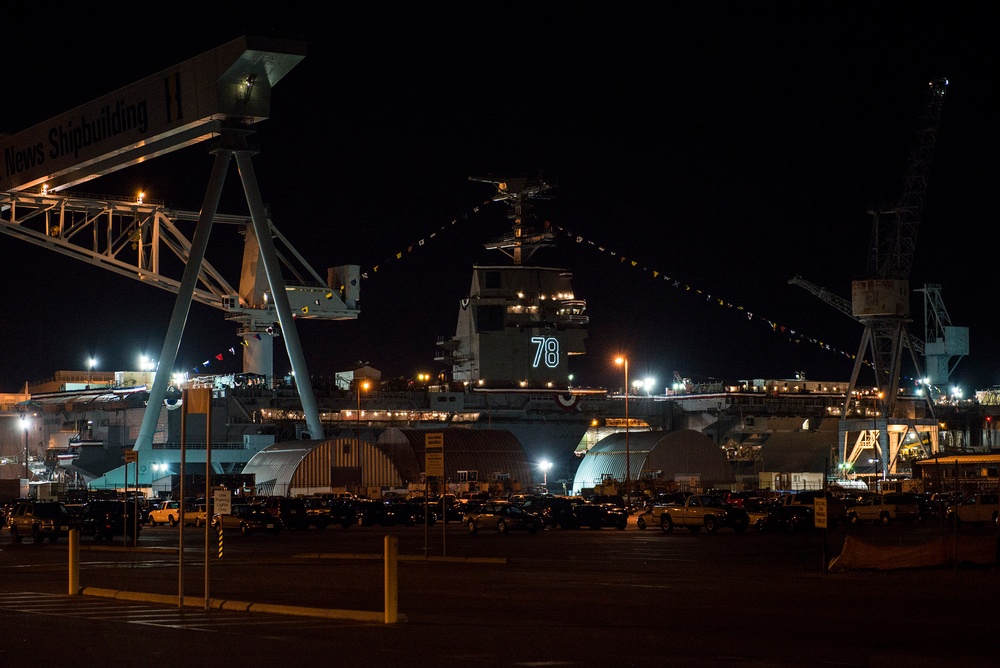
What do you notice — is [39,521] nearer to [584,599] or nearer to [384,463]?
[584,599]

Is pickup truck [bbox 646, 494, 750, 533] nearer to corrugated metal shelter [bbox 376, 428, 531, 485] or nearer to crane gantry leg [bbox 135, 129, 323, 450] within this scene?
crane gantry leg [bbox 135, 129, 323, 450]

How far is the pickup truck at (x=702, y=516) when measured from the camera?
46.7 m

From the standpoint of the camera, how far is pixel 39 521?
44.2 metres

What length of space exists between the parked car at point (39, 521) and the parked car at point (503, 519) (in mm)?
14157

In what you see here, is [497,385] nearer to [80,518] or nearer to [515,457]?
[515,457]

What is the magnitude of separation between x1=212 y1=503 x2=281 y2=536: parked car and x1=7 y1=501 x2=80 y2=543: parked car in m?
5.23

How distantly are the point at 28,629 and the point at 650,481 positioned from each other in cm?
6191

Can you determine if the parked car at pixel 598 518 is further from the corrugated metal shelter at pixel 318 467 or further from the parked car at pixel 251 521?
the corrugated metal shelter at pixel 318 467

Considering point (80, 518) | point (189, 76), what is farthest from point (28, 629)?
point (189, 76)

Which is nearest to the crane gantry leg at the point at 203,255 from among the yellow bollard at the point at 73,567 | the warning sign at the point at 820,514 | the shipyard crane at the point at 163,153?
the shipyard crane at the point at 163,153

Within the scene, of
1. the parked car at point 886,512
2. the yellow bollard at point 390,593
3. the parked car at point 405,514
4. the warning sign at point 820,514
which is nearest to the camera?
the yellow bollard at point 390,593

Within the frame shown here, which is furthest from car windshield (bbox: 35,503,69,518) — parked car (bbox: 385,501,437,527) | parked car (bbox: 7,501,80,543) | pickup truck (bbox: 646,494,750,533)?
pickup truck (bbox: 646,494,750,533)

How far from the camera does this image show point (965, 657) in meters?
13.8

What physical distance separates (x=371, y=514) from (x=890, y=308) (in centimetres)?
5273
